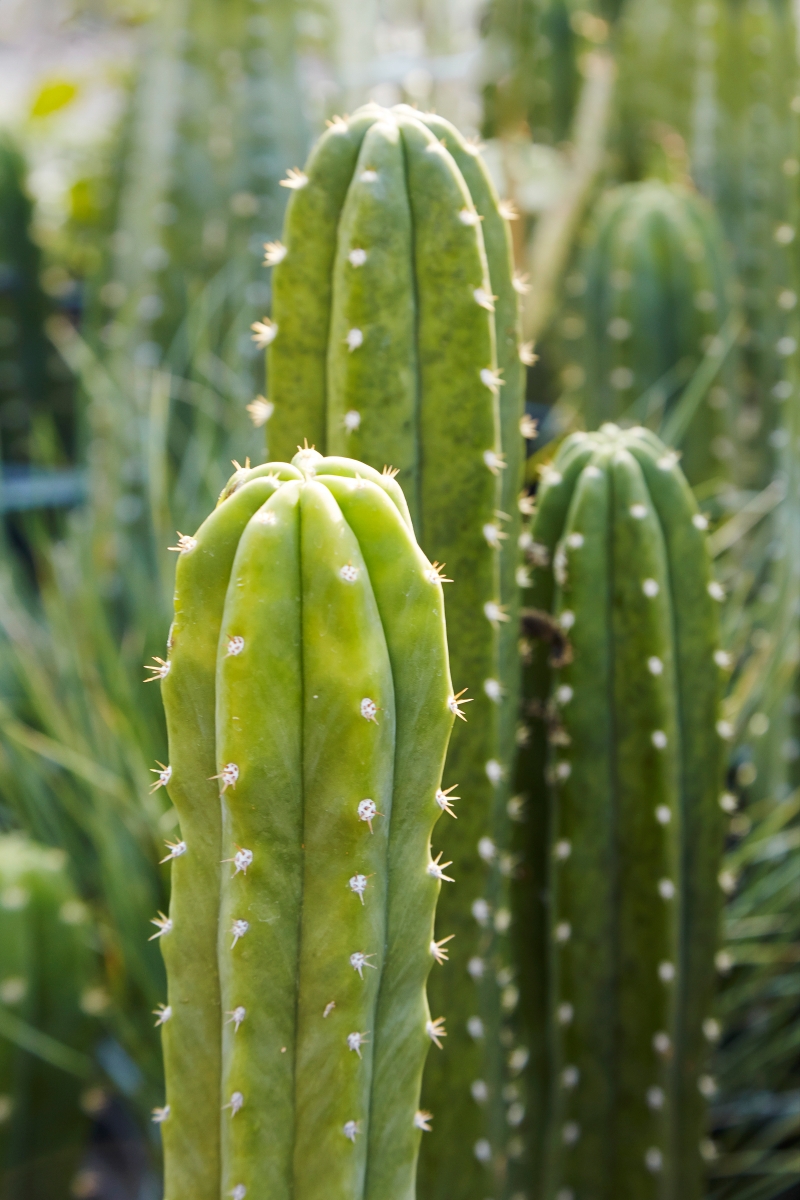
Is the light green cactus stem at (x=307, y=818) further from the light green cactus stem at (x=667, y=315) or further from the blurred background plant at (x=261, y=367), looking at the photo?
the light green cactus stem at (x=667, y=315)

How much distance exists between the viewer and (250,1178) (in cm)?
50

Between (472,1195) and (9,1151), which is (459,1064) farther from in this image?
(9,1151)

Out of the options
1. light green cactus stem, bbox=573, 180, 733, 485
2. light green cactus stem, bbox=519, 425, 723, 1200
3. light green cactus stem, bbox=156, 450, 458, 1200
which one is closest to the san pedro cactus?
light green cactus stem, bbox=519, 425, 723, 1200

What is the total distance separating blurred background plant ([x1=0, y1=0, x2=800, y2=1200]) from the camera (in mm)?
1074

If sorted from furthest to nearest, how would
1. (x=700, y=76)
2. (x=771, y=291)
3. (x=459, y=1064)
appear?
1. (x=700, y=76)
2. (x=771, y=291)
3. (x=459, y=1064)

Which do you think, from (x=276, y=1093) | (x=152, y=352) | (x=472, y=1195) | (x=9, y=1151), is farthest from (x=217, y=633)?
(x=152, y=352)

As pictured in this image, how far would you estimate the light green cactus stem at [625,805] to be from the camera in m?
0.79

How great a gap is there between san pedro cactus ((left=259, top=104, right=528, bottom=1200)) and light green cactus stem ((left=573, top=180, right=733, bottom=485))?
0.63 meters

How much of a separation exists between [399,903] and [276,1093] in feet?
0.37

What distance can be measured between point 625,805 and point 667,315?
760 millimetres

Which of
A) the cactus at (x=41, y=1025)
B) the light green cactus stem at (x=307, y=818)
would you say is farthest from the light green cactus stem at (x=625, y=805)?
the cactus at (x=41, y=1025)

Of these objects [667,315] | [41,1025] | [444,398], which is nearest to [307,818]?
[444,398]

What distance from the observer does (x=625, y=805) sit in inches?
32.4

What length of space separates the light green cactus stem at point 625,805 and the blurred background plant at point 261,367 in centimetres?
6
